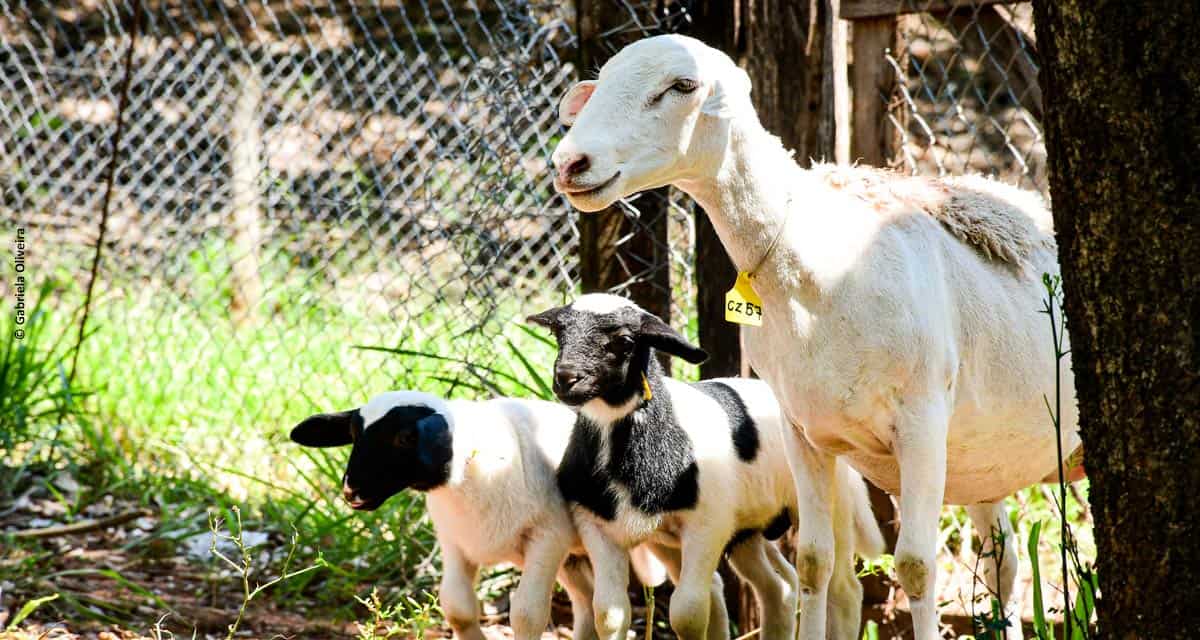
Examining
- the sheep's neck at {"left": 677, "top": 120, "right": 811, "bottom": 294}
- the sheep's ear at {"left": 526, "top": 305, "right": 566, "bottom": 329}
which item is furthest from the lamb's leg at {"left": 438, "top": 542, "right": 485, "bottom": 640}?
the sheep's neck at {"left": 677, "top": 120, "right": 811, "bottom": 294}

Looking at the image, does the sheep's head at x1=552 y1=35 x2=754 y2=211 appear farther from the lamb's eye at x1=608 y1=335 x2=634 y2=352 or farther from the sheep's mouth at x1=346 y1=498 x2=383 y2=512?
the sheep's mouth at x1=346 y1=498 x2=383 y2=512

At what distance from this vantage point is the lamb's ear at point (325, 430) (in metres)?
4.17

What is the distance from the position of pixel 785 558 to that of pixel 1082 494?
1.70 m

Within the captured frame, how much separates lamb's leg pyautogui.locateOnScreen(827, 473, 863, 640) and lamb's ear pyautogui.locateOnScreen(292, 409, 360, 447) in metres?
1.50

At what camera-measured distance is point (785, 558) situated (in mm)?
4645

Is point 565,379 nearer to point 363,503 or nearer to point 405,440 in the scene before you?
point 405,440

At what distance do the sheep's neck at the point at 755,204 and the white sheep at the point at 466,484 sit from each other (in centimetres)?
107

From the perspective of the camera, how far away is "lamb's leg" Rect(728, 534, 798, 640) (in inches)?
172

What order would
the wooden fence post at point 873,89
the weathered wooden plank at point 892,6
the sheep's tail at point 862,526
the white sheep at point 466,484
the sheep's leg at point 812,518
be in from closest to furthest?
the sheep's leg at point 812,518 < the white sheep at point 466,484 < the sheep's tail at point 862,526 < the weathered wooden plank at point 892,6 < the wooden fence post at point 873,89

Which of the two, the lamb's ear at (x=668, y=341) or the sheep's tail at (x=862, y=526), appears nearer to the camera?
the lamb's ear at (x=668, y=341)

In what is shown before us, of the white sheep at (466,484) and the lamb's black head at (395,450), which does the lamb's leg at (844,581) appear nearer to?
the white sheep at (466,484)

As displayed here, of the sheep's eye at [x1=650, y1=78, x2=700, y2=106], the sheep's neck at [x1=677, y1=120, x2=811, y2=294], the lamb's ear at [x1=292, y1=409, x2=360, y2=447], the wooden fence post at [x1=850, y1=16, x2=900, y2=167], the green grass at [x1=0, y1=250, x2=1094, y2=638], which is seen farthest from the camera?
the green grass at [x1=0, y1=250, x2=1094, y2=638]

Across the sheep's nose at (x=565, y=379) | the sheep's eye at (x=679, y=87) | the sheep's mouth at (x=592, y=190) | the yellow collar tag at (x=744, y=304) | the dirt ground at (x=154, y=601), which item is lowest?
the dirt ground at (x=154, y=601)
